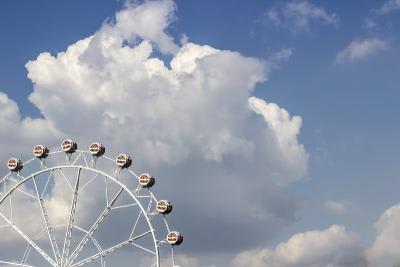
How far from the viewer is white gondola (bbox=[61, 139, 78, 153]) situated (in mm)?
102312

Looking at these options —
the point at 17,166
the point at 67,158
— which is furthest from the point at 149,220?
the point at 17,166

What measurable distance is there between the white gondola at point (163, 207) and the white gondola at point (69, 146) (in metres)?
16.1

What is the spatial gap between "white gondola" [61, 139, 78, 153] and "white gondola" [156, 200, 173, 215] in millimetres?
16142

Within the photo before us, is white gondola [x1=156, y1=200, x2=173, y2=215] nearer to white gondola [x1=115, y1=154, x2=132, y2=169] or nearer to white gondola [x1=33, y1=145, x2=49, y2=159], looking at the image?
white gondola [x1=115, y1=154, x2=132, y2=169]

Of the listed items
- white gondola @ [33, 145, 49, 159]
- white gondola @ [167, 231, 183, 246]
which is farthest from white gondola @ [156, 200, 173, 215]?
white gondola @ [33, 145, 49, 159]

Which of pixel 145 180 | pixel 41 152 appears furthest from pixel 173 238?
pixel 41 152

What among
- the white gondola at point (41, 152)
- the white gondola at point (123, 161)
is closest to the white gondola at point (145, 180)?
the white gondola at point (123, 161)

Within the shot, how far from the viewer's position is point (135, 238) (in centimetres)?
9588

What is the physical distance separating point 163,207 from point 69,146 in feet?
57.4

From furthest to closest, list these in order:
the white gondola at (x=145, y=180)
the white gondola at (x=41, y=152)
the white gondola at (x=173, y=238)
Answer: the white gondola at (x=41, y=152) < the white gondola at (x=145, y=180) < the white gondola at (x=173, y=238)

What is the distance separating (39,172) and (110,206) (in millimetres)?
11478

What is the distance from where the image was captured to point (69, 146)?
102312 millimetres

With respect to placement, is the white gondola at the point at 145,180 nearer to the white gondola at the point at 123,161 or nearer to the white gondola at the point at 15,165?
the white gondola at the point at 123,161

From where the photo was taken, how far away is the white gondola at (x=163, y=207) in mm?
94250
